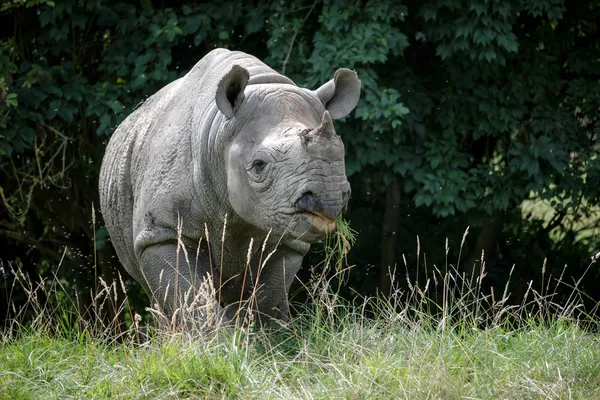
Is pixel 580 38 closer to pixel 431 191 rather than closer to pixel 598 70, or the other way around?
pixel 598 70

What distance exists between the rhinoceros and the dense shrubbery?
8.01 ft

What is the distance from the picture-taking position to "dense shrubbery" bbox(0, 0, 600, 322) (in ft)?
28.4

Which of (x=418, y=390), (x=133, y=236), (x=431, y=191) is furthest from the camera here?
(x=431, y=191)

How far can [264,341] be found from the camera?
17.9ft

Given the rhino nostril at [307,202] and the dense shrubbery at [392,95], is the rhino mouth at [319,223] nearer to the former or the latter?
the rhino nostril at [307,202]

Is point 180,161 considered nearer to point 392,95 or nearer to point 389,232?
point 392,95

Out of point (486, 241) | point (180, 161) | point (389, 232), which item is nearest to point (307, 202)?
point (180, 161)

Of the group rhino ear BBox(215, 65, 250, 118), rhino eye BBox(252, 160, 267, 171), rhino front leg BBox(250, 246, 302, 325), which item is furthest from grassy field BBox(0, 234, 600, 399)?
rhino ear BBox(215, 65, 250, 118)

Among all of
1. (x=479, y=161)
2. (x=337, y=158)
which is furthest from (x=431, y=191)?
(x=337, y=158)

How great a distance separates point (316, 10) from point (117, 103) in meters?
1.84

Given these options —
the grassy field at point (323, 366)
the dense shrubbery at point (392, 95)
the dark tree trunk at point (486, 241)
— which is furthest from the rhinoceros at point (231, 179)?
the dark tree trunk at point (486, 241)

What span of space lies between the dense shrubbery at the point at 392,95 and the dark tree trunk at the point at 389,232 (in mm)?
13

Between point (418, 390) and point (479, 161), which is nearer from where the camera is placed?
point (418, 390)

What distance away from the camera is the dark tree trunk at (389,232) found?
978 centimetres
